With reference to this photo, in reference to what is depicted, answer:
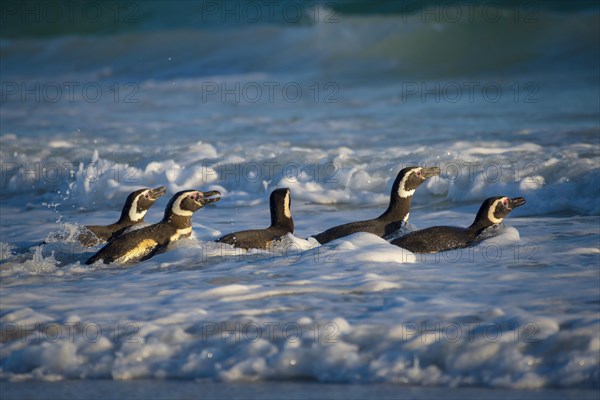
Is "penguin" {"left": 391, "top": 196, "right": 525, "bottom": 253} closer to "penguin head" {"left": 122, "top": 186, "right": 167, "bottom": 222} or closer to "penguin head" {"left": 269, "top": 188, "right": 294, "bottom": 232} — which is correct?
"penguin head" {"left": 269, "top": 188, "right": 294, "bottom": 232}

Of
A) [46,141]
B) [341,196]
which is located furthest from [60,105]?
[341,196]

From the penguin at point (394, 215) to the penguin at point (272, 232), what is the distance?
0.31 m

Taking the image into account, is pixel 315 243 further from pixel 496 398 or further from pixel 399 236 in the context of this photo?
pixel 496 398

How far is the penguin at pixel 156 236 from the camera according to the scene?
8.25 m

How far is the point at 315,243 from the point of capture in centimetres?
867

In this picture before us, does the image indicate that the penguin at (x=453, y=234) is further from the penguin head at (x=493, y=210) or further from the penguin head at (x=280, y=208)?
the penguin head at (x=280, y=208)

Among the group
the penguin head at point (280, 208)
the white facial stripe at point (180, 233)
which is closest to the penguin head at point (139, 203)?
the white facial stripe at point (180, 233)

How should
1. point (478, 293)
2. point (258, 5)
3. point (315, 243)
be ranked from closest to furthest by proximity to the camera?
point (478, 293)
point (315, 243)
point (258, 5)

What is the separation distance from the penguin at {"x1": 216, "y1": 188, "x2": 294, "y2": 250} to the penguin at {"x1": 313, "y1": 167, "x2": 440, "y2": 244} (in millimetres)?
308

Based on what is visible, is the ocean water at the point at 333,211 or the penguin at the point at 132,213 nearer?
the ocean water at the point at 333,211

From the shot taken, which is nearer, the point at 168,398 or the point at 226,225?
the point at 168,398

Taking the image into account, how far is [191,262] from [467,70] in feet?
62.9

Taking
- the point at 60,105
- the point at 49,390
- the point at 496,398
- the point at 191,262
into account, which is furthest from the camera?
the point at 60,105
